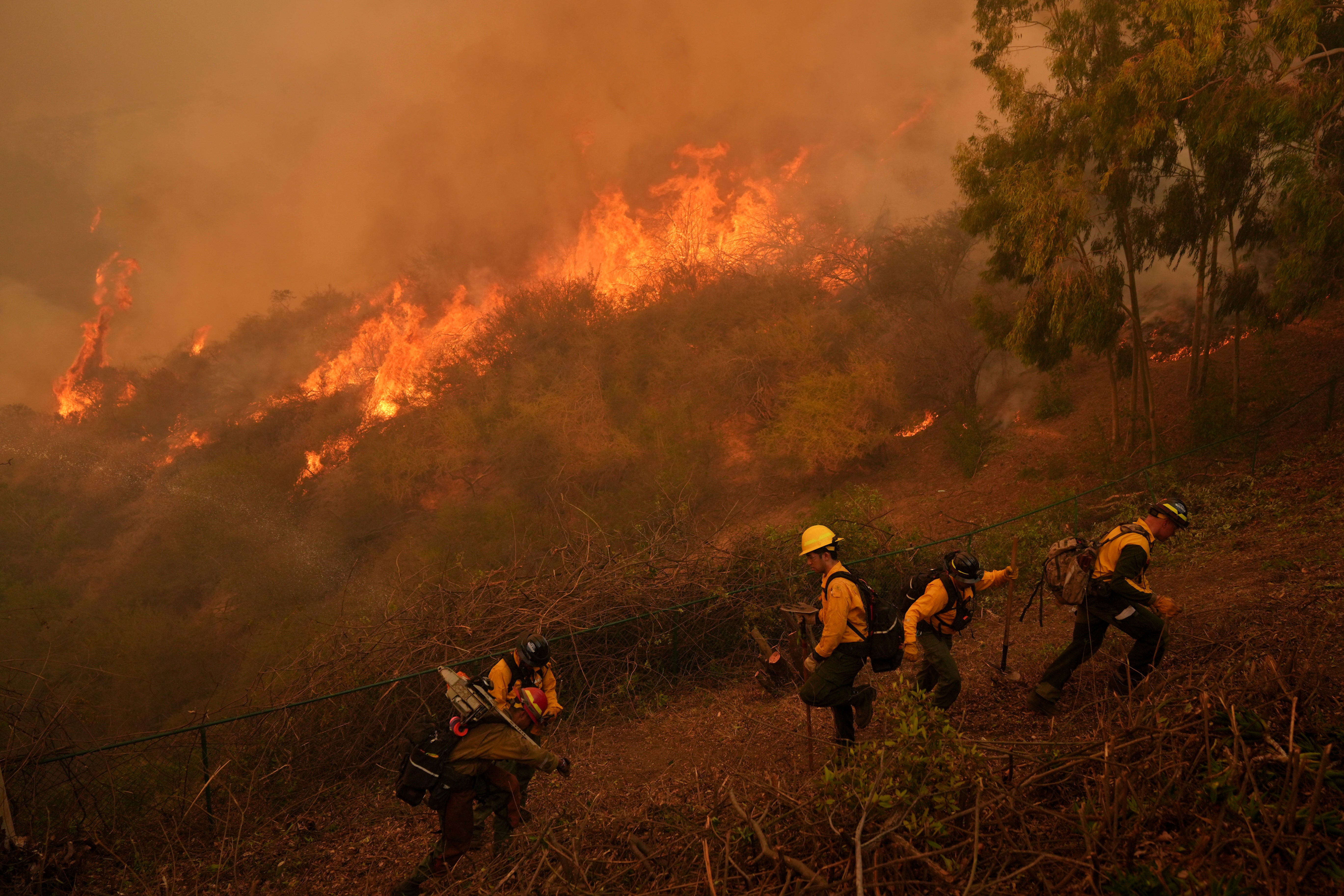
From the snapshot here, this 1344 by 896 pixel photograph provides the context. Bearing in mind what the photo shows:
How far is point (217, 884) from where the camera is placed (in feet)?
16.3

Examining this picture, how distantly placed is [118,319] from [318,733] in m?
58.1

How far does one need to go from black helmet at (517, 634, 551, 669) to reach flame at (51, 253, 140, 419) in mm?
54214

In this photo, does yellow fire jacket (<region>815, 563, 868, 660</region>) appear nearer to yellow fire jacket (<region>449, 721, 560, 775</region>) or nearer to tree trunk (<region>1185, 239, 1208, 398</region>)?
yellow fire jacket (<region>449, 721, 560, 775</region>)

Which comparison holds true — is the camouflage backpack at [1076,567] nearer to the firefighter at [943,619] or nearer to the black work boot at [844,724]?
the firefighter at [943,619]

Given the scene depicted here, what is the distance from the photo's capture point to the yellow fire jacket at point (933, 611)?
479 cm

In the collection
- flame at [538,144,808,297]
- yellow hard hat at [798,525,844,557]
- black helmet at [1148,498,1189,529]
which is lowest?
black helmet at [1148,498,1189,529]

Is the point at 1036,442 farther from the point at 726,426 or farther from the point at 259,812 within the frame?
the point at 259,812

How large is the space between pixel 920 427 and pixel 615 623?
57.7 feet

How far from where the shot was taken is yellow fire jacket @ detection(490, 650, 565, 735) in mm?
4742

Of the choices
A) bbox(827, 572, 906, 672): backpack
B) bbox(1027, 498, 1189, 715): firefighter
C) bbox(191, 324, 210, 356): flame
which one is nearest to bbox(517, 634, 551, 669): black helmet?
bbox(827, 572, 906, 672): backpack

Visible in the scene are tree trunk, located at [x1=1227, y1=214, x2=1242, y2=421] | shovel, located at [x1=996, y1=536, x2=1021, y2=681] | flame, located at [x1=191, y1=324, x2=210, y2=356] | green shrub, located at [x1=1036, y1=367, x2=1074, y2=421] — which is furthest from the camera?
flame, located at [x1=191, y1=324, x2=210, y2=356]

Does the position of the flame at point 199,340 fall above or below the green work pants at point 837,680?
above

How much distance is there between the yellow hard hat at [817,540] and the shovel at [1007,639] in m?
1.55

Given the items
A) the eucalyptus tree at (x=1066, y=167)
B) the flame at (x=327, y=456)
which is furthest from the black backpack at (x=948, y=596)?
the flame at (x=327, y=456)
